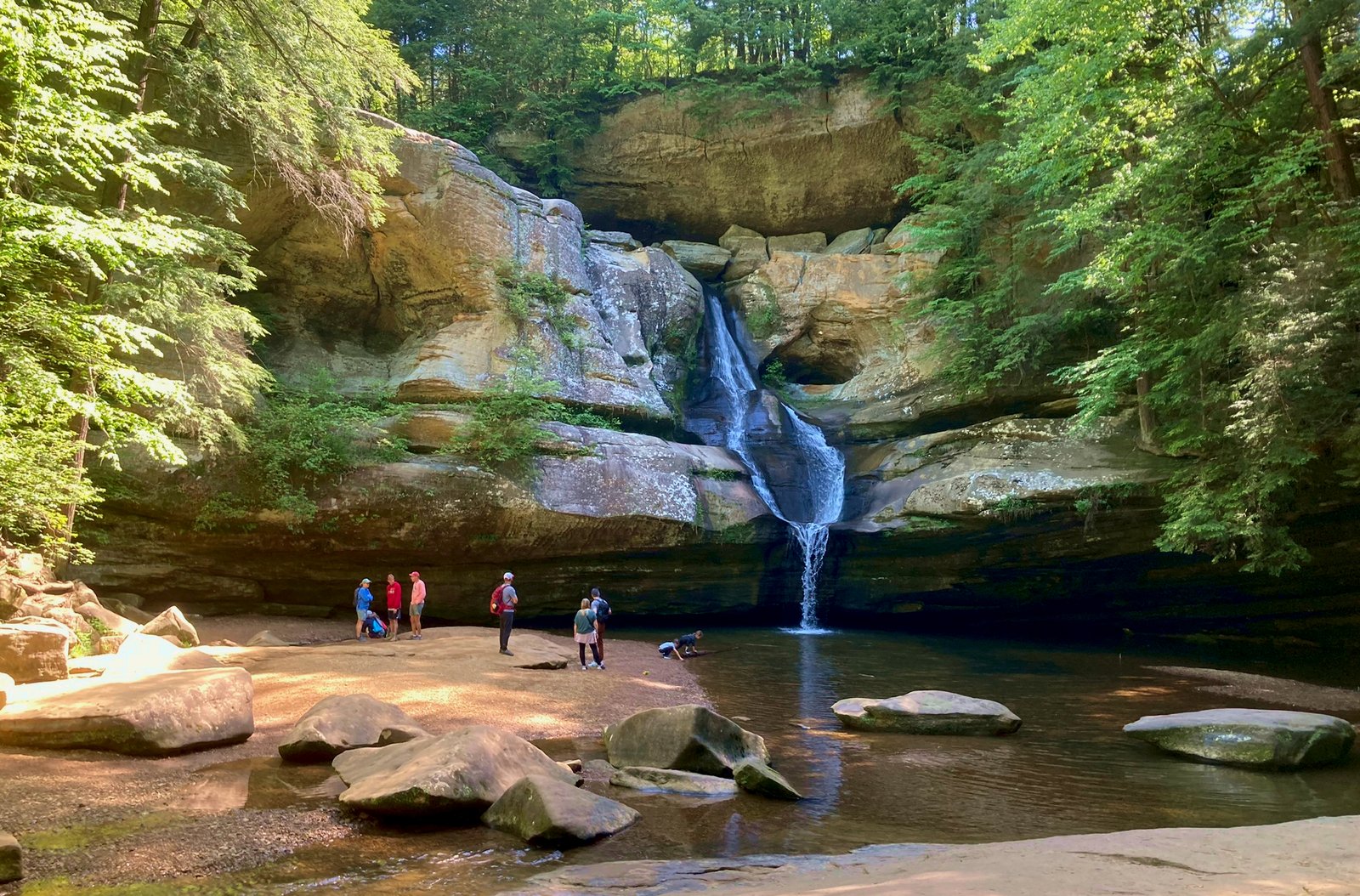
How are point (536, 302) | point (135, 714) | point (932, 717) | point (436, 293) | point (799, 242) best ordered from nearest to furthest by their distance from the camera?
1. point (135, 714)
2. point (932, 717)
3. point (536, 302)
4. point (436, 293)
5. point (799, 242)

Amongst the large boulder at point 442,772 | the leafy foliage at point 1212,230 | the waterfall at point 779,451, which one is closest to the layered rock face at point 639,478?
the waterfall at point 779,451

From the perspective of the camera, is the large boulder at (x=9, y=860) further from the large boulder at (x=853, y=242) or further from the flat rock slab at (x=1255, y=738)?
the large boulder at (x=853, y=242)

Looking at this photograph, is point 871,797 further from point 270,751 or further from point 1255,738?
point 270,751

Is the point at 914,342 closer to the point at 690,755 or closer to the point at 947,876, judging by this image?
the point at 690,755

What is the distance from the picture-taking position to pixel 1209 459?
15.1m

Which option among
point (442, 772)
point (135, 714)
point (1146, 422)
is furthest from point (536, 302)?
point (442, 772)

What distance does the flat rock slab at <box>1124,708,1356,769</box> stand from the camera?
8.30 metres

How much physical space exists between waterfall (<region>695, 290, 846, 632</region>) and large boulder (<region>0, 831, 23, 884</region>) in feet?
58.3

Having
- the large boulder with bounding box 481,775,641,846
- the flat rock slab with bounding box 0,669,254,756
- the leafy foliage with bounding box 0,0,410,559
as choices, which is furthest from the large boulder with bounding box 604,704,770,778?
the leafy foliage with bounding box 0,0,410,559

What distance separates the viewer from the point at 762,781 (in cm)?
705

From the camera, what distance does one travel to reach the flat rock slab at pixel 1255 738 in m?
8.30

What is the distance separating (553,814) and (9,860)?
3.19 metres

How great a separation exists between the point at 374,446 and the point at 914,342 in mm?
16623

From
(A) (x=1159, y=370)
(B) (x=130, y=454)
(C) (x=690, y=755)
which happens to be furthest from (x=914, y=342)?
(B) (x=130, y=454)
